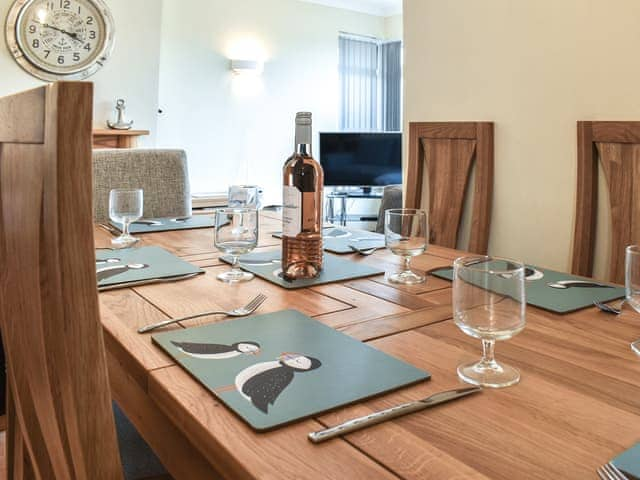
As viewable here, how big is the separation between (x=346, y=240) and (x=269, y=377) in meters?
1.01

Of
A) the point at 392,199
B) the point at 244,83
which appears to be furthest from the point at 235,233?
the point at 244,83

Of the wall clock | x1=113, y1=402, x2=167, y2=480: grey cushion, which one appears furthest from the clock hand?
x1=113, y1=402, x2=167, y2=480: grey cushion

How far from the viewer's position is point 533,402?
0.70 meters

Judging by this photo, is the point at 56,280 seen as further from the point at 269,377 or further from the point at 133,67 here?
the point at 133,67

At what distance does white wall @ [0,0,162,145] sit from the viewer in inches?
171

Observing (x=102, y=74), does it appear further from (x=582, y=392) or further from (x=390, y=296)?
(x=582, y=392)

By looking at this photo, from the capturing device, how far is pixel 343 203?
601cm

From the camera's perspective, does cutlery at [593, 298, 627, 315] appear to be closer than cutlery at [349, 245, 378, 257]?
Yes

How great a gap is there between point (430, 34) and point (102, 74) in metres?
2.85

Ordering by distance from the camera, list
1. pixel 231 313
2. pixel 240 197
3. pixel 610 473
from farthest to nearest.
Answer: pixel 240 197
pixel 231 313
pixel 610 473

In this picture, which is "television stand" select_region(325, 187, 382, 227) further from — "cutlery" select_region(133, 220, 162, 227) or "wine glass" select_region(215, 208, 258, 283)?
"wine glass" select_region(215, 208, 258, 283)

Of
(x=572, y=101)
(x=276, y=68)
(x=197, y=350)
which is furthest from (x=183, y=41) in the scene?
(x=197, y=350)

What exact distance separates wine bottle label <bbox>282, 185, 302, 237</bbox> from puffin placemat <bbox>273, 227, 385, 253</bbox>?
1.13ft

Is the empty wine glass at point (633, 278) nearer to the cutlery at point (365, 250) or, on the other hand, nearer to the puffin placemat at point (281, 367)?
the puffin placemat at point (281, 367)
